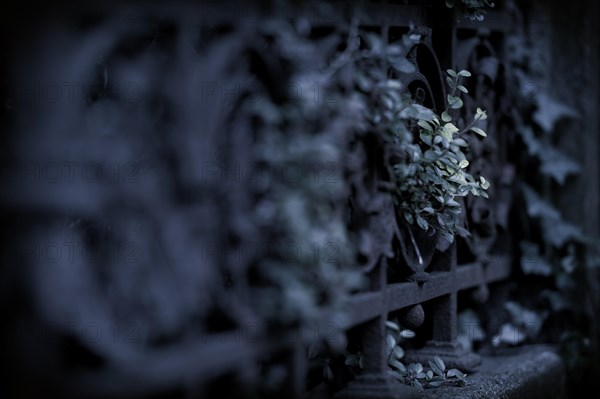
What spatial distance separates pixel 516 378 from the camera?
132 inches

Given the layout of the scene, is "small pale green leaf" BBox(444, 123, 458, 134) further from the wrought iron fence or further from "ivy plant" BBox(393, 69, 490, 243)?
the wrought iron fence

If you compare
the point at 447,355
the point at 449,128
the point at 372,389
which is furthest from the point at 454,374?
the point at 449,128

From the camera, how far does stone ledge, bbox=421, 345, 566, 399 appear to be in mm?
3039

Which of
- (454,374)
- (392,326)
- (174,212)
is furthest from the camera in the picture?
(454,374)

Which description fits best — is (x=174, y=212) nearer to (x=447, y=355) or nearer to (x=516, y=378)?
(x=447, y=355)

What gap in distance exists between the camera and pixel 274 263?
6.56ft

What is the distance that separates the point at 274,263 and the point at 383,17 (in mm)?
971

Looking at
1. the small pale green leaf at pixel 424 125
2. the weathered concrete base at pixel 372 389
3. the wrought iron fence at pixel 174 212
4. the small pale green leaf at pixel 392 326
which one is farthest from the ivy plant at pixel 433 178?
the weathered concrete base at pixel 372 389

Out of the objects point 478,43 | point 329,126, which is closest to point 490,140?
point 478,43

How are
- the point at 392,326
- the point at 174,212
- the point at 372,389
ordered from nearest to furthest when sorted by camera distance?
the point at 174,212 < the point at 372,389 < the point at 392,326

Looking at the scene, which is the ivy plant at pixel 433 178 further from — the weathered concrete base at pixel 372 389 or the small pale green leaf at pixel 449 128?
the weathered concrete base at pixel 372 389

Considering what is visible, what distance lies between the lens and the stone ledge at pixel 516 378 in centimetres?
304

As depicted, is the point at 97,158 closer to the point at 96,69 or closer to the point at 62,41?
the point at 62,41

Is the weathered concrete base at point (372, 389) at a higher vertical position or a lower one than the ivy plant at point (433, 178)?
lower
